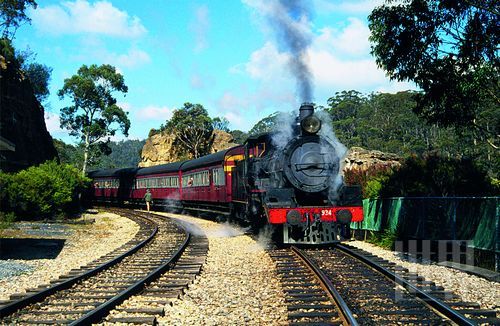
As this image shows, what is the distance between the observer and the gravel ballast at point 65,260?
9062 mm

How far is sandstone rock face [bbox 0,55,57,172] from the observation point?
3188 cm

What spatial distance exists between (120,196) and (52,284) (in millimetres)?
32198

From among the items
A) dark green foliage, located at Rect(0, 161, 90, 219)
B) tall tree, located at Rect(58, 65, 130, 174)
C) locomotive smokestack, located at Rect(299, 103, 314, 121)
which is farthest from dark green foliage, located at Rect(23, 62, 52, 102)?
locomotive smokestack, located at Rect(299, 103, 314, 121)

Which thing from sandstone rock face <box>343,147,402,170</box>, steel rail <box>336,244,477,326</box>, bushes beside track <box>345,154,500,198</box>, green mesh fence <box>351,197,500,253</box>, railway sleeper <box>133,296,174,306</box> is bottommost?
railway sleeper <box>133,296,174,306</box>

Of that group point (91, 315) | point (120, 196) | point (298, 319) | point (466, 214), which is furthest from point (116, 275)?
point (120, 196)

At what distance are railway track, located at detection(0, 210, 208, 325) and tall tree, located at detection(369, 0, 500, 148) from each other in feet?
20.2

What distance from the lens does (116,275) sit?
955 centimetres

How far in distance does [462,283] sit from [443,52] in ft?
16.6

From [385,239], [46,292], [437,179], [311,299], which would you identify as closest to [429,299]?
[311,299]

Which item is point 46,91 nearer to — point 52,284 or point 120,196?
point 120,196

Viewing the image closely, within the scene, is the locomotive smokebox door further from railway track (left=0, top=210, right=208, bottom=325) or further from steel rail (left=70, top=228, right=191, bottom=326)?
steel rail (left=70, top=228, right=191, bottom=326)

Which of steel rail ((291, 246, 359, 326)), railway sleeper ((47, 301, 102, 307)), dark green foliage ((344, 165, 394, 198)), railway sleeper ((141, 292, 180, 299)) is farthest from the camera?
dark green foliage ((344, 165, 394, 198))

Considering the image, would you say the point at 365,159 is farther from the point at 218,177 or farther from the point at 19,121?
the point at 19,121

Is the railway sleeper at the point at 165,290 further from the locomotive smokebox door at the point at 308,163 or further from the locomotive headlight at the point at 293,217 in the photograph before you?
the locomotive smokebox door at the point at 308,163
